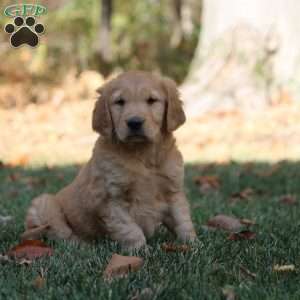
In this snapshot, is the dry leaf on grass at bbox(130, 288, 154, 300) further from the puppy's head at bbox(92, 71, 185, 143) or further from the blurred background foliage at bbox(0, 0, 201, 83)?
the blurred background foliage at bbox(0, 0, 201, 83)

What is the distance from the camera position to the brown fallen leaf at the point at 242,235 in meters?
4.00

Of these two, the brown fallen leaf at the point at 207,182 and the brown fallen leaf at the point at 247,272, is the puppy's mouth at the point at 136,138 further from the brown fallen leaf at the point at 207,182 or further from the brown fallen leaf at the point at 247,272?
the brown fallen leaf at the point at 207,182

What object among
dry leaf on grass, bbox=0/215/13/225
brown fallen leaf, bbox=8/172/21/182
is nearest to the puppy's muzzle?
dry leaf on grass, bbox=0/215/13/225

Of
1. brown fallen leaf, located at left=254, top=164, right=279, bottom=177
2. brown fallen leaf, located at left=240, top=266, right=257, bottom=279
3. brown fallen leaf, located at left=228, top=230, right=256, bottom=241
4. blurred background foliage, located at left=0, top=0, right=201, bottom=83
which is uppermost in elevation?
blurred background foliage, located at left=0, top=0, right=201, bottom=83

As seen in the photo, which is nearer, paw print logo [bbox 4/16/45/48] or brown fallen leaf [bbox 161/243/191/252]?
brown fallen leaf [bbox 161/243/191/252]

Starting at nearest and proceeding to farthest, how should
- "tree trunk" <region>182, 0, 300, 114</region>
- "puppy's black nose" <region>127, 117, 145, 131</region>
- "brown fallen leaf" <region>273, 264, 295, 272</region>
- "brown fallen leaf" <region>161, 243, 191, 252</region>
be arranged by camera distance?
"brown fallen leaf" <region>273, 264, 295, 272</region> < "brown fallen leaf" <region>161, 243, 191, 252</region> < "puppy's black nose" <region>127, 117, 145, 131</region> < "tree trunk" <region>182, 0, 300, 114</region>

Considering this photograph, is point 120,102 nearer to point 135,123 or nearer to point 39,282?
point 135,123

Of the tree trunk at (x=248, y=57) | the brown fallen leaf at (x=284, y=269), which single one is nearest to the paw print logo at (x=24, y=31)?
the brown fallen leaf at (x=284, y=269)

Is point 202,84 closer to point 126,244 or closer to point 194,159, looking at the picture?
point 194,159

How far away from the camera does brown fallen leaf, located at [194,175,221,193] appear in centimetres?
652

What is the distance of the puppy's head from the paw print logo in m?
0.63

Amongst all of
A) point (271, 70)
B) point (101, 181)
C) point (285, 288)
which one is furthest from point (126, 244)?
point (271, 70)

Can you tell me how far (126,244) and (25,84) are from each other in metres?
10.5

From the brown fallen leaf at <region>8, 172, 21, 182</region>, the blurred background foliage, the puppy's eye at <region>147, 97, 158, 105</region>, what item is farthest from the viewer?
the blurred background foliage
